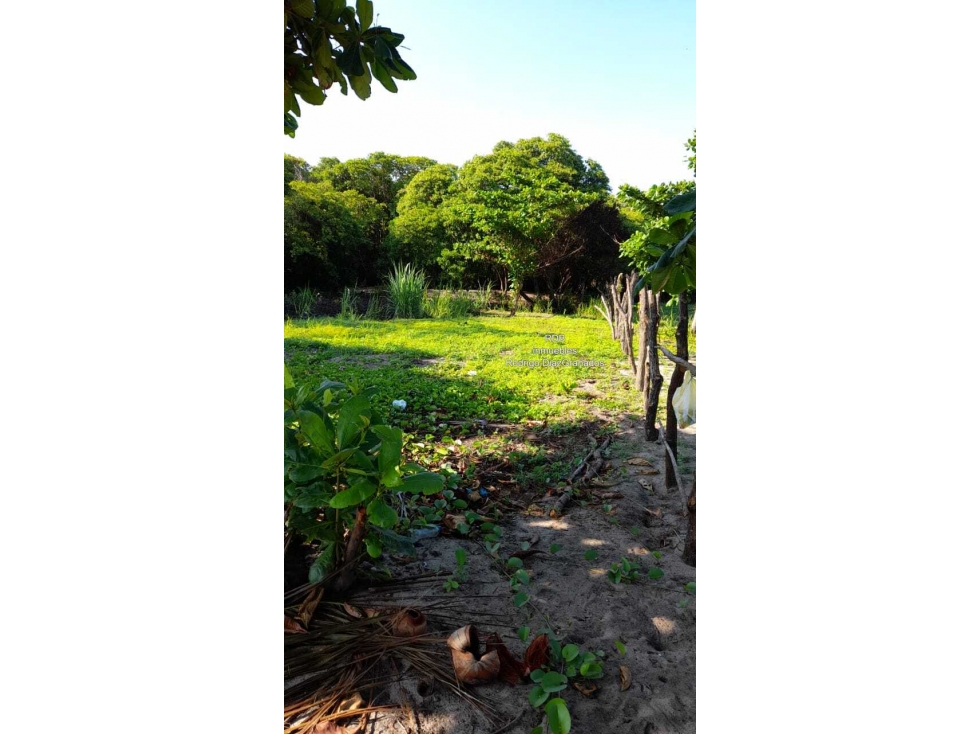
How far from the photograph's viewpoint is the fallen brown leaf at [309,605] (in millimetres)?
1330

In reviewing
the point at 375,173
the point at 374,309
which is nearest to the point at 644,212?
the point at 375,173

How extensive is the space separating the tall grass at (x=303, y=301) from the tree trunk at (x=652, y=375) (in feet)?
3.91

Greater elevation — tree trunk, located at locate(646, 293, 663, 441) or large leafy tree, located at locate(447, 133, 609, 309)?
large leafy tree, located at locate(447, 133, 609, 309)

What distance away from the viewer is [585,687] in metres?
1.19

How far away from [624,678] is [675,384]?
95 centimetres

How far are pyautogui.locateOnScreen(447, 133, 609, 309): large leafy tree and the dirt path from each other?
74 cm

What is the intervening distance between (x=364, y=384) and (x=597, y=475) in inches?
34.5

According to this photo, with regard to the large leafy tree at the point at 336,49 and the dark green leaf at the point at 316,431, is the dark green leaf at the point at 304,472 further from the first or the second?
the large leafy tree at the point at 336,49

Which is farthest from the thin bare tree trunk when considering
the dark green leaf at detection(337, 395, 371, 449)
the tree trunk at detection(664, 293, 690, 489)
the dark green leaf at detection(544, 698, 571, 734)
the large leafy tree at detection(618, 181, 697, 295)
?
the dark green leaf at detection(544, 698, 571, 734)

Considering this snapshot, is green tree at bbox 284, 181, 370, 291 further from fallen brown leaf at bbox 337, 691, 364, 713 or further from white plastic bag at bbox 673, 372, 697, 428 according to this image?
fallen brown leaf at bbox 337, 691, 364, 713

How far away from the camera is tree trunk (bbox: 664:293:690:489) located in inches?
71.4

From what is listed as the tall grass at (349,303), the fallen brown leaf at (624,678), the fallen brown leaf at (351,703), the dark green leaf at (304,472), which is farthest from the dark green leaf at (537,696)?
the tall grass at (349,303)
